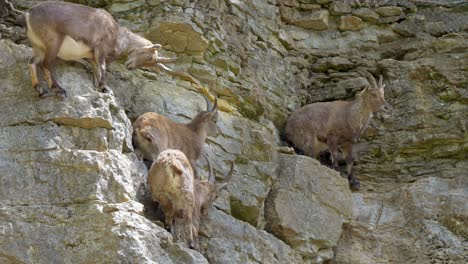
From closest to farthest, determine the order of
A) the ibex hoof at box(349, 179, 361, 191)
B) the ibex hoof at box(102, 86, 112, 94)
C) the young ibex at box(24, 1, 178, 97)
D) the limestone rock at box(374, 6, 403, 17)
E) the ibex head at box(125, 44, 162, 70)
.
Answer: the young ibex at box(24, 1, 178, 97), the ibex hoof at box(102, 86, 112, 94), the ibex head at box(125, 44, 162, 70), the ibex hoof at box(349, 179, 361, 191), the limestone rock at box(374, 6, 403, 17)

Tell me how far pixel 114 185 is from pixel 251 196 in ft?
10.2

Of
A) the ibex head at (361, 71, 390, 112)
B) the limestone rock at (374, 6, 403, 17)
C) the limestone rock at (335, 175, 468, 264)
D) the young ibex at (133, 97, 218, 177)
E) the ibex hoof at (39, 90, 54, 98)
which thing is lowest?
the limestone rock at (335, 175, 468, 264)

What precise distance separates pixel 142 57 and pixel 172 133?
1317mm

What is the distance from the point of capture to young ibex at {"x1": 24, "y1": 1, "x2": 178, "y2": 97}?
1034 centimetres

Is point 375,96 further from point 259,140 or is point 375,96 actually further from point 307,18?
point 259,140

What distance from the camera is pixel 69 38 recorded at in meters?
10.6

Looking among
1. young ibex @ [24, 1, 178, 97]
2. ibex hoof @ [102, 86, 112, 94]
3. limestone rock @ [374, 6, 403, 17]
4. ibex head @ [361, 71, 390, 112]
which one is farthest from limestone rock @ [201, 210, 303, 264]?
limestone rock @ [374, 6, 403, 17]

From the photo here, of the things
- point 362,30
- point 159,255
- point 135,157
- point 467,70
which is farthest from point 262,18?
point 159,255

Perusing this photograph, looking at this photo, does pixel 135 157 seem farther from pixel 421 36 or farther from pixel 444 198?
pixel 421 36

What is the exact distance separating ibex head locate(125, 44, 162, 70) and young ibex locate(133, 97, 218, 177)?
0.99m

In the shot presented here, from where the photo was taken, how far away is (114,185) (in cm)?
976

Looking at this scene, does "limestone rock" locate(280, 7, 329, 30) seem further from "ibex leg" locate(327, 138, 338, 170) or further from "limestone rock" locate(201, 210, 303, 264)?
"limestone rock" locate(201, 210, 303, 264)

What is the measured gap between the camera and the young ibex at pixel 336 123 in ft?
48.5

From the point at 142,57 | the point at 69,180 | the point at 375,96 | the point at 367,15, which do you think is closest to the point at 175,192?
the point at 69,180
